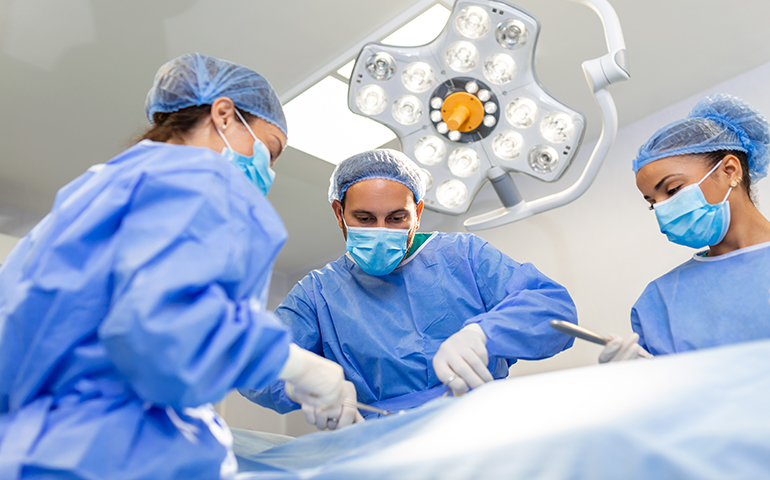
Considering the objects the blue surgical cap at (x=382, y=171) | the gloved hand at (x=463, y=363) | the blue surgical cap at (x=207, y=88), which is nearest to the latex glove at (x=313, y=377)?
the gloved hand at (x=463, y=363)

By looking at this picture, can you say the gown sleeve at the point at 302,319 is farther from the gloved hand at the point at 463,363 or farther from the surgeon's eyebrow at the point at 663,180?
the surgeon's eyebrow at the point at 663,180

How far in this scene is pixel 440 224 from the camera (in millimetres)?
3674

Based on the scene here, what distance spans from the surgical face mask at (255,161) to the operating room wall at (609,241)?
6.59 ft

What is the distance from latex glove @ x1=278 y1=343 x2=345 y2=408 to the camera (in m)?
0.95

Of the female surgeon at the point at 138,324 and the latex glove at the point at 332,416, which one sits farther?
the latex glove at the point at 332,416

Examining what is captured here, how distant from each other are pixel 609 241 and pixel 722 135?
3.99 ft

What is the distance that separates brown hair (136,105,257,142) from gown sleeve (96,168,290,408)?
0.39 meters

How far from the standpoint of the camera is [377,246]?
5.34ft

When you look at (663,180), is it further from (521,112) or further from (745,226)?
(521,112)

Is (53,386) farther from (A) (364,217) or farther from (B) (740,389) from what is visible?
(A) (364,217)

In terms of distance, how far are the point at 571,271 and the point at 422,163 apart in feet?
5.22

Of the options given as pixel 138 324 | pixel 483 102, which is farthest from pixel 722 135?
pixel 138 324

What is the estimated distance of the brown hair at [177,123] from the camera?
1.13m

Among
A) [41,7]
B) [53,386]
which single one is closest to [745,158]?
[53,386]
